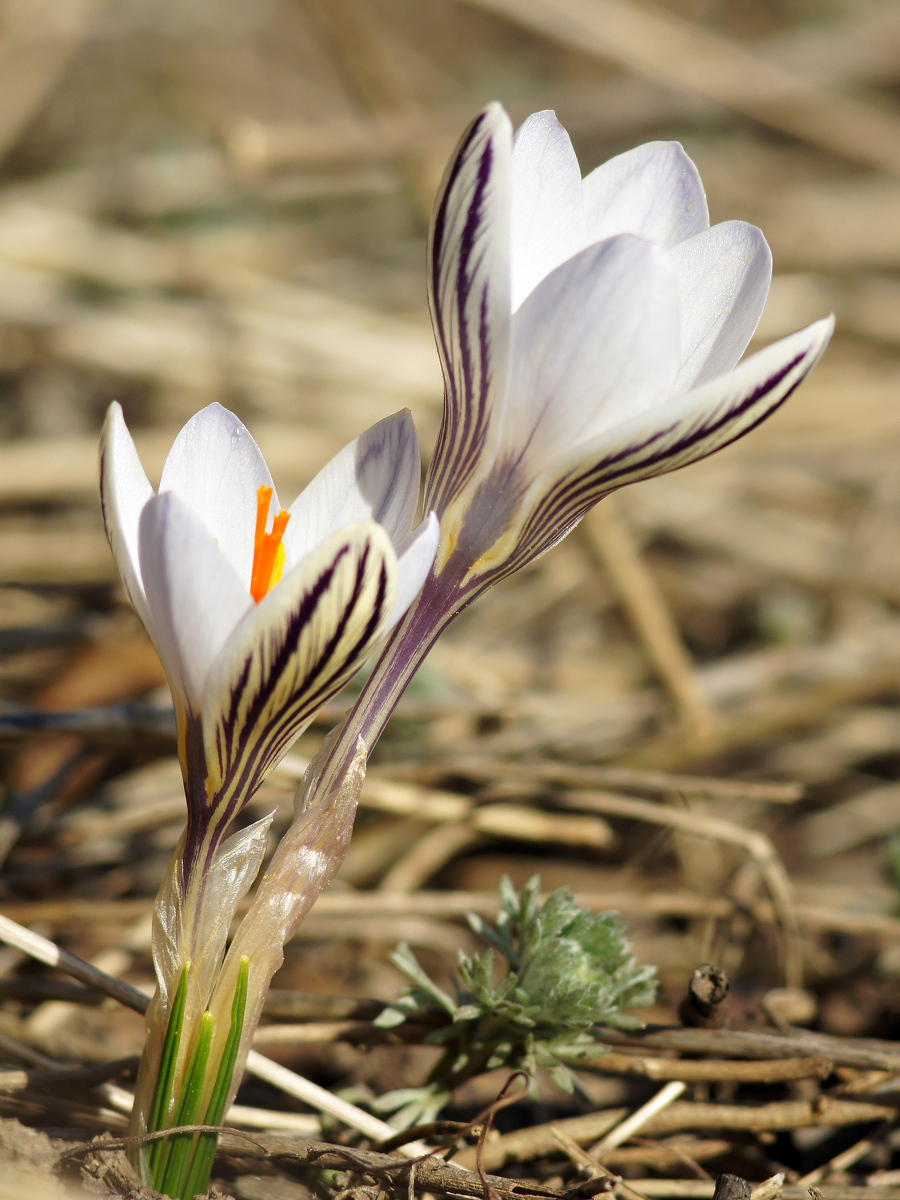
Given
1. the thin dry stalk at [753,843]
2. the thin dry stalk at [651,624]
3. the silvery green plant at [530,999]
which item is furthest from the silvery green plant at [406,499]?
the thin dry stalk at [651,624]

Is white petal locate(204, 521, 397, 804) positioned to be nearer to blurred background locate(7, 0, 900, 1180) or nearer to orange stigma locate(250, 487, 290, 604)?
orange stigma locate(250, 487, 290, 604)

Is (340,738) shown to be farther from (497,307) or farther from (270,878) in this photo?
(497,307)

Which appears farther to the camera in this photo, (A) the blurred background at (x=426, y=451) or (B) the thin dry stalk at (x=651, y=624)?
(B) the thin dry stalk at (x=651, y=624)

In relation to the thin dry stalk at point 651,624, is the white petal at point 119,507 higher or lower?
lower

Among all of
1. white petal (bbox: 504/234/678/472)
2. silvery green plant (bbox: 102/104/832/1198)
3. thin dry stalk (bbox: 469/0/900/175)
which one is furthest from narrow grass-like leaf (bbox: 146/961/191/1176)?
thin dry stalk (bbox: 469/0/900/175)

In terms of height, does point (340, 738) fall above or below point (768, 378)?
below

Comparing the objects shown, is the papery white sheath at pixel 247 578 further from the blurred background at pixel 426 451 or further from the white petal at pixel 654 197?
the blurred background at pixel 426 451

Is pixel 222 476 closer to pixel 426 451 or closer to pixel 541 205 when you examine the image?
pixel 541 205

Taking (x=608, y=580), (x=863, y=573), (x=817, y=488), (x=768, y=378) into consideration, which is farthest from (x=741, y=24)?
(x=768, y=378)
